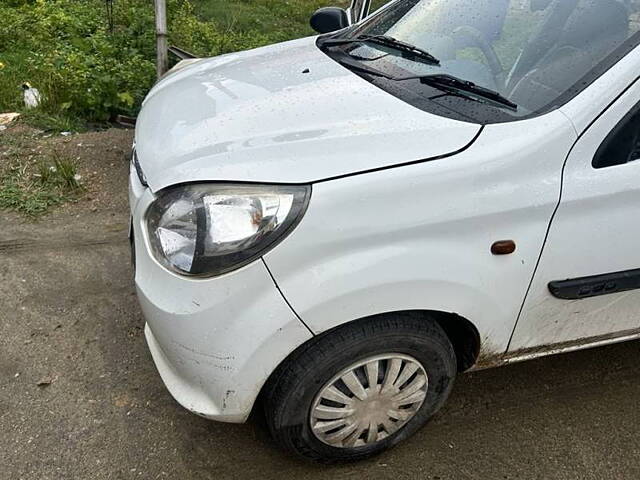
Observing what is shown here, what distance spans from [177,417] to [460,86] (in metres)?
1.68

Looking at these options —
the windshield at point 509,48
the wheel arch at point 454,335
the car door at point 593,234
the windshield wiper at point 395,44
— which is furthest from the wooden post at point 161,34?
the car door at point 593,234

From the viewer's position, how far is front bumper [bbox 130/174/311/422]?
1821 mm

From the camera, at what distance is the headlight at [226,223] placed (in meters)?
1.81

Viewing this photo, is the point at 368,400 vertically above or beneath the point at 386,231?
beneath

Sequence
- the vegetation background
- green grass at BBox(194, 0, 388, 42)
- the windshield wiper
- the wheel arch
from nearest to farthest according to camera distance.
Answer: the wheel arch < the windshield wiper < the vegetation background < green grass at BBox(194, 0, 388, 42)

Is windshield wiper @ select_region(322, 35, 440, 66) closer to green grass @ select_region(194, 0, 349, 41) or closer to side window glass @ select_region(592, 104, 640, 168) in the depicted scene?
side window glass @ select_region(592, 104, 640, 168)

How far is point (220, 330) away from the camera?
1848 millimetres

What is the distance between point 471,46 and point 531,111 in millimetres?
578

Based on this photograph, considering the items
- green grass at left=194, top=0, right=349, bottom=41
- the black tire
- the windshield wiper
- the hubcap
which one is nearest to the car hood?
the windshield wiper

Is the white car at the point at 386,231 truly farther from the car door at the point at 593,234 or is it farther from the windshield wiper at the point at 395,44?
the windshield wiper at the point at 395,44

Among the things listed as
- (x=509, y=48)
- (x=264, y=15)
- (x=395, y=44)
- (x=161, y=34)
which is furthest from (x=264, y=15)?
(x=509, y=48)

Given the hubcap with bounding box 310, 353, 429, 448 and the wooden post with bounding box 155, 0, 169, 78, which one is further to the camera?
the wooden post with bounding box 155, 0, 169, 78

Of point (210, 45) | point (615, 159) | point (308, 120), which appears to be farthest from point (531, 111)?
point (210, 45)

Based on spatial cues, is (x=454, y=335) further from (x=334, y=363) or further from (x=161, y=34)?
(x=161, y=34)
